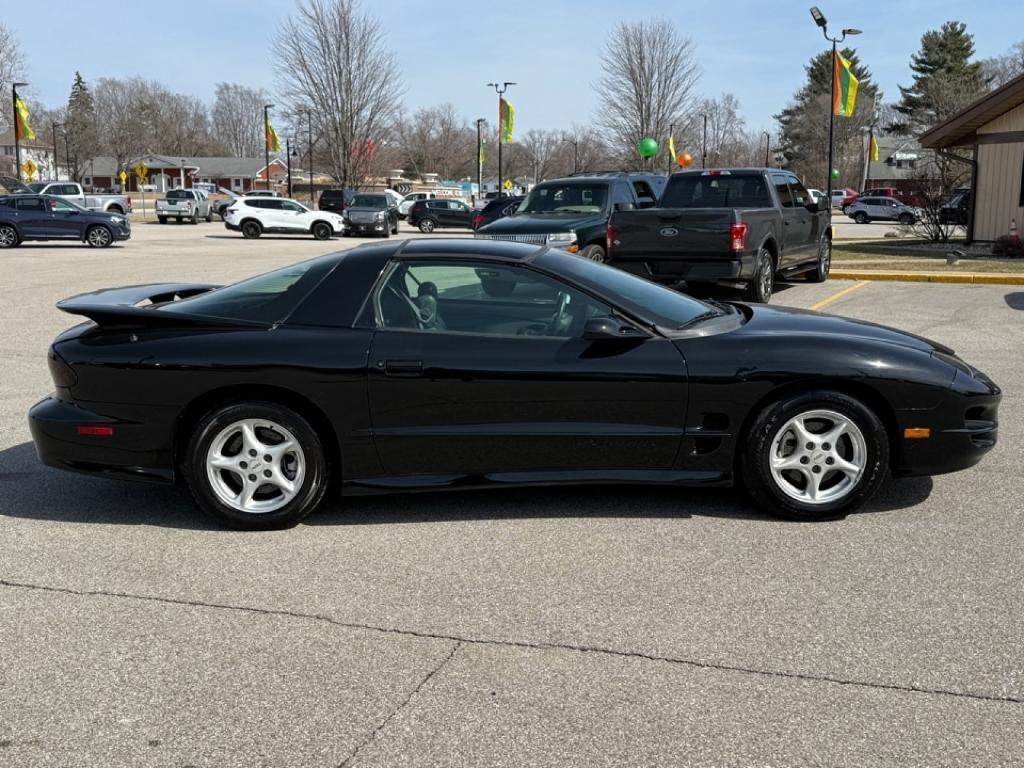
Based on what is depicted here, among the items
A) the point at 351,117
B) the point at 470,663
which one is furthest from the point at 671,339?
the point at 351,117

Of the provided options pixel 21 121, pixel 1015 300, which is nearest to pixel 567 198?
pixel 1015 300

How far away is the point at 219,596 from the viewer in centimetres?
394

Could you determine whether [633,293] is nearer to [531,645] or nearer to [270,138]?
[531,645]

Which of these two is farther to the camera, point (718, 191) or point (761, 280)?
point (718, 191)

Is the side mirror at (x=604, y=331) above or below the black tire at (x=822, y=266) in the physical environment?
below

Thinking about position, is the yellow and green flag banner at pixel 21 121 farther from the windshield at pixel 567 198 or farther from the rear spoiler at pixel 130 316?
the rear spoiler at pixel 130 316

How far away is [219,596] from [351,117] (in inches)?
2076

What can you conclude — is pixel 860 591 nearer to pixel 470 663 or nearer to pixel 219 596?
pixel 470 663

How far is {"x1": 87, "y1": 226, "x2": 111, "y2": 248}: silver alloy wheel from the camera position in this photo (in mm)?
28406

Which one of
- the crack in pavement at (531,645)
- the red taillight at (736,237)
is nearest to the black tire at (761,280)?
the red taillight at (736,237)

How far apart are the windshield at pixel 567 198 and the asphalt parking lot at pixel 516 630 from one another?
10.0 metres

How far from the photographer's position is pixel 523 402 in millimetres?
4656

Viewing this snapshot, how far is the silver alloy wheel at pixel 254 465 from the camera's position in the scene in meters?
4.66

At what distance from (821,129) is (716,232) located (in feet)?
259
